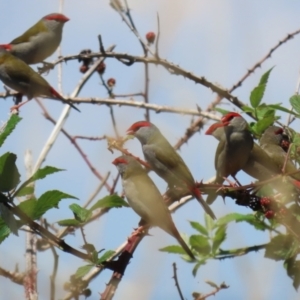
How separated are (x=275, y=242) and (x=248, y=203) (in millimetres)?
1260

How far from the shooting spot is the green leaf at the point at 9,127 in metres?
2.47

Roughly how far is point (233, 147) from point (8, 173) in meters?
2.27

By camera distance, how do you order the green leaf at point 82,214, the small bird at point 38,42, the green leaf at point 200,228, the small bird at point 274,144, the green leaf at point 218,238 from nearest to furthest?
the green leaf at point 82,214 < the small bird at point 274,144 < the green leaf at point 218,238 < the green leaf at point 200,228 < the small bird at point 38,42

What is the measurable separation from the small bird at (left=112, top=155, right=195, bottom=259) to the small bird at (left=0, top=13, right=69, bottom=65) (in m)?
4.51

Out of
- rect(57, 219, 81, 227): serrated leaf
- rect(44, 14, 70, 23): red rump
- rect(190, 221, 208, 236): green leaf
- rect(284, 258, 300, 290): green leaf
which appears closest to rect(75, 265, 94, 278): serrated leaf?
rect(57, 219, 81, 227): serrated leaf

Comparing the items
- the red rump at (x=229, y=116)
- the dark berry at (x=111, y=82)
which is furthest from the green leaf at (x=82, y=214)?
the dark berry at (x=111, y=82)

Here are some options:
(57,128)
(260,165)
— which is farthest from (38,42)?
(260,165)

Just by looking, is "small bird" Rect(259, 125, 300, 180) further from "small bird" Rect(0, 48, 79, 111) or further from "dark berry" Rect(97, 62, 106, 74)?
"small bird" Rect(0, 48, 79, 111)

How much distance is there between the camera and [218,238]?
429 centimetres

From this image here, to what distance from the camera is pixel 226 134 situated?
4805 millimetres

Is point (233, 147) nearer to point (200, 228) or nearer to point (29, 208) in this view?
point (200, 228)

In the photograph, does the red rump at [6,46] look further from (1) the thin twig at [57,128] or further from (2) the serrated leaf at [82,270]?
(2) the serrated leaf at [82,270]

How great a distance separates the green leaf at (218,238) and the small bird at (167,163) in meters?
0.57

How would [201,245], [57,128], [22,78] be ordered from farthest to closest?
1. [22,78]
2. [57,128]
3. [201,245]
